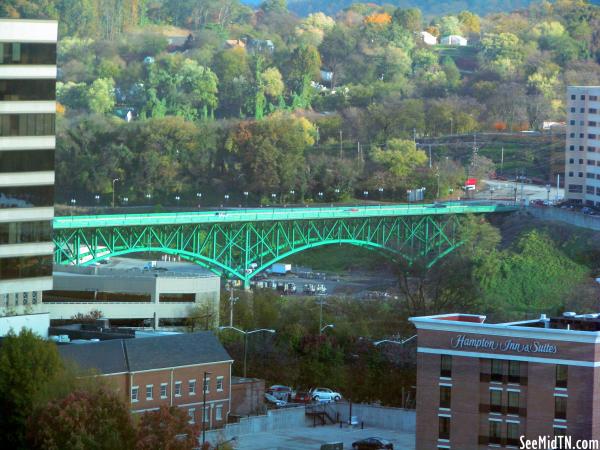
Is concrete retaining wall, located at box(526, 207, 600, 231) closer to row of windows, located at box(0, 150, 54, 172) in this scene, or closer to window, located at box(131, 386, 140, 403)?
row of windows, located at box(0, 150, 54, 172)

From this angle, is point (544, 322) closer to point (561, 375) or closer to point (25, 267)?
point (561, 375)

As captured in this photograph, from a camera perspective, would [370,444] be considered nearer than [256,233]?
Yes

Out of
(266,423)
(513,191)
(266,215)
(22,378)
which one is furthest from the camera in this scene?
(513,191)

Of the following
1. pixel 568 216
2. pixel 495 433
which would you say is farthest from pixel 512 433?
pixel 568 216

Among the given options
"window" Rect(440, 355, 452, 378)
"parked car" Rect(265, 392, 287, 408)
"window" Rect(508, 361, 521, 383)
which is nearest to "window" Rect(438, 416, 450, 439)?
"window" Rect(440, 355, 452, 378)

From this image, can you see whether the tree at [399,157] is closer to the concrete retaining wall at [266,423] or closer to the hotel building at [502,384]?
the concrete retaining wall at [266,423]
